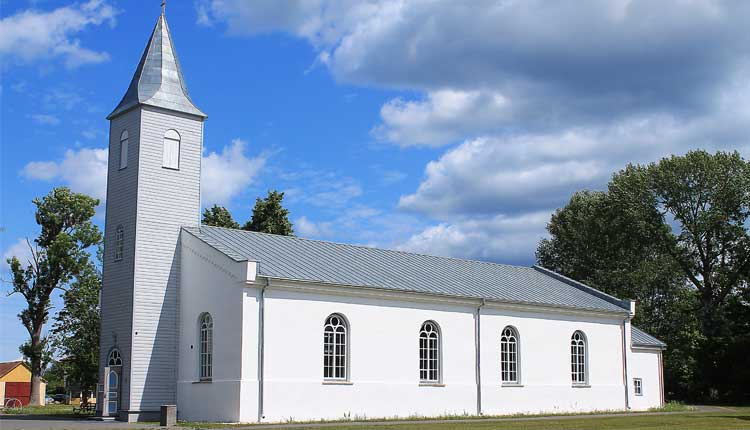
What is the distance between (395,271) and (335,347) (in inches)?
238

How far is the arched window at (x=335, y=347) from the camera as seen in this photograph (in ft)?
96.2

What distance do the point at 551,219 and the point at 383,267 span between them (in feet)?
138

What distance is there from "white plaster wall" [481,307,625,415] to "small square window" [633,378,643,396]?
1.22 metres

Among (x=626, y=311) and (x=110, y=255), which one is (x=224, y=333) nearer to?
(x=110, y=255)

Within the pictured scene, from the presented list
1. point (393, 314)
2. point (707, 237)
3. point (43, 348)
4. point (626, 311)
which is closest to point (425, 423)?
point (393, 314)

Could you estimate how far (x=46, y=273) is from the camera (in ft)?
170

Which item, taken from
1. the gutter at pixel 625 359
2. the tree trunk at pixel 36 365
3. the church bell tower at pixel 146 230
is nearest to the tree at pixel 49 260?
the tree trunk at pixel 36 365

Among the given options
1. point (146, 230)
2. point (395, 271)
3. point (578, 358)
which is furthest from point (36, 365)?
point (578, 358)

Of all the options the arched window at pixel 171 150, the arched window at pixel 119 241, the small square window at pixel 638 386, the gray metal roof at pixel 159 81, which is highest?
the gray metal roof at pixel 159 81

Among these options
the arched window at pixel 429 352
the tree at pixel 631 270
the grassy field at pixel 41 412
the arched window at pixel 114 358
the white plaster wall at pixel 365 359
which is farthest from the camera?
the tree at pixel 631 270

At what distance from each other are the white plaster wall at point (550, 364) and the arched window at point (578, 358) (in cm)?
29

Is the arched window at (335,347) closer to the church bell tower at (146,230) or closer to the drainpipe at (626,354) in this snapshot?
the church bell tower at (146,230)

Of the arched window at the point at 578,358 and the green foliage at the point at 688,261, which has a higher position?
the green foliage at the point at 688,261

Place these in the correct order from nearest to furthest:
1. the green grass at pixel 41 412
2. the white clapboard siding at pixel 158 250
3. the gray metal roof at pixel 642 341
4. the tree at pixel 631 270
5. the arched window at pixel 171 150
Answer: the white clapboard siding at pixel 158 250, the arched window at pixel 171 150, the green grass at pixel 41 412, the gray metal roof at pixel 642 341, the tree at pixel 631 270
